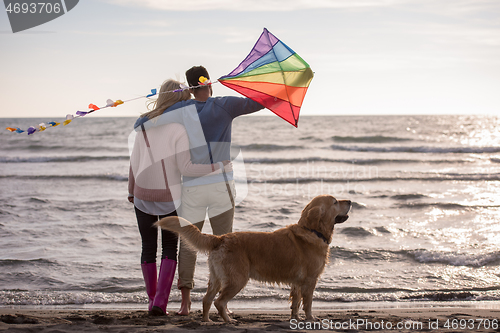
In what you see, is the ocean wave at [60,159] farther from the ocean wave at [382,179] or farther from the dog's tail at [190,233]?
the dog's tail at [190,233]

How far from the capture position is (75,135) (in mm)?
29312

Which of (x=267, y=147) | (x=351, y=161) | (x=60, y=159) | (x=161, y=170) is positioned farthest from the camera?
(x=267, y=147)

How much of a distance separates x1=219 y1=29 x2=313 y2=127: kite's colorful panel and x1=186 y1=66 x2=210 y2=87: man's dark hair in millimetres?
175

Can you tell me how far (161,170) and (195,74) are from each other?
3.10ft

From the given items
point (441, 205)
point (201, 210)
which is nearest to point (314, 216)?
point (201, 210)

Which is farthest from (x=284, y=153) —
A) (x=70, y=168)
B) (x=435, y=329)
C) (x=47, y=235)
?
(x=435, y=329)

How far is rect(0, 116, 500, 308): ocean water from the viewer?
5.37 metres

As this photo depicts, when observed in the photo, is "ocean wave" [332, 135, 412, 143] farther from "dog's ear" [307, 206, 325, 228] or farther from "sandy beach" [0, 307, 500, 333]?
"dog's ear" [307, 206, 325, 228]

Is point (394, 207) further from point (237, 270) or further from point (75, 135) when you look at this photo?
point (75, 135)

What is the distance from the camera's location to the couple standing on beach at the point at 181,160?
12.5ft

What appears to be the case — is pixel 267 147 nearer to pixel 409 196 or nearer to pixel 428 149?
pixel 428 149

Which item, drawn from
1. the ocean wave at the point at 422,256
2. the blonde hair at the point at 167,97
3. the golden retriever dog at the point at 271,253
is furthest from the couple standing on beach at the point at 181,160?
the ocean wave at the point at 422,256

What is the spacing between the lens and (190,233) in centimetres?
362

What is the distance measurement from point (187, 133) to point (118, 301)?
8.21ft
